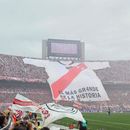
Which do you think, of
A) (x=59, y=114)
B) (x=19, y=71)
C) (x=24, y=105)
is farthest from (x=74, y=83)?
(x=59, y=114)

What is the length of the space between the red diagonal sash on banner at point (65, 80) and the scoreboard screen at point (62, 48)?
893 cm

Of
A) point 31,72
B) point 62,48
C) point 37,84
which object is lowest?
point 37,84

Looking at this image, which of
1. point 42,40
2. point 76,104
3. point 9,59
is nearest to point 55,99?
point 76,104

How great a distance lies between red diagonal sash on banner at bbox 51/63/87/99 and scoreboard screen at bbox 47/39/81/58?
8.93m

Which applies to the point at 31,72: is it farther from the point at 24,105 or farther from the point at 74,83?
the point at 24,105

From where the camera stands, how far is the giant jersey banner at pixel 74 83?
6956cm

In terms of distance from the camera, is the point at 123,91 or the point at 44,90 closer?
the point at 44,90

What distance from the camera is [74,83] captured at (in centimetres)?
7156

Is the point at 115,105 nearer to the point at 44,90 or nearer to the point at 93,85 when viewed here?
the point at 93,85

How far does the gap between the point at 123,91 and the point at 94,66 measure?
24.4 feet

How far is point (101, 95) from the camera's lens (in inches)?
2776

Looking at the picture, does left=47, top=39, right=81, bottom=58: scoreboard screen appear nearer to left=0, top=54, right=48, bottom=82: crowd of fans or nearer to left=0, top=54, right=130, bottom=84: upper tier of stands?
left=0, top=54, right=130, bottom=84: upper tier of stands

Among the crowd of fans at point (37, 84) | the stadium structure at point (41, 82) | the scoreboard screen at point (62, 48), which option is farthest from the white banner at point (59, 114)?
the scoreboard screen at point (62, 48)

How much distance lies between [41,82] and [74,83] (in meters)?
5.89
